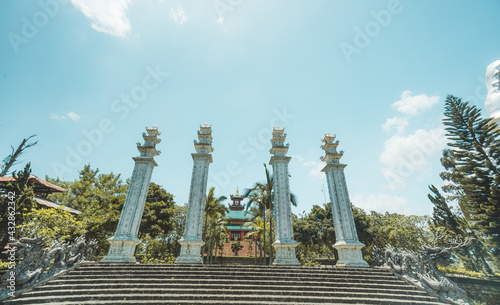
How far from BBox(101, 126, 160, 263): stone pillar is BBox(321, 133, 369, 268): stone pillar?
1105 centimetres

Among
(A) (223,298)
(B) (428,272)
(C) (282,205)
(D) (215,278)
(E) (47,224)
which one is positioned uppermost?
(C) (282,205)

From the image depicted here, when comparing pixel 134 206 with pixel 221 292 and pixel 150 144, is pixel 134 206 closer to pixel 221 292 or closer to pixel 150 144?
pixel 150 144

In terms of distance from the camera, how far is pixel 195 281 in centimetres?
793

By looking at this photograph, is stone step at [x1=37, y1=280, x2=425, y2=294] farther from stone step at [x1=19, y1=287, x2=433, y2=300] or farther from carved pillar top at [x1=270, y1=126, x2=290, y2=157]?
carved pillar top at [x1=270, y1=126, x2=290, y2=157]

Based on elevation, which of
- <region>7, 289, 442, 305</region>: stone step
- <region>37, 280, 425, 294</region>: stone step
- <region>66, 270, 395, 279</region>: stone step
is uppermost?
<region>66, 270, 395, 279</region>: stone step

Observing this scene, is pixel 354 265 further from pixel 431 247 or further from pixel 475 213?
pixel 475 213

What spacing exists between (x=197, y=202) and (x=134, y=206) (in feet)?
11.4

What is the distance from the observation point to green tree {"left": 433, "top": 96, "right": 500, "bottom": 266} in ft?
46.7

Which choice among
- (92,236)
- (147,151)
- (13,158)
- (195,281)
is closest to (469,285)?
(195,281)

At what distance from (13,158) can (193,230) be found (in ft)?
64.0

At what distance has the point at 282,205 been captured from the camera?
41.7ft

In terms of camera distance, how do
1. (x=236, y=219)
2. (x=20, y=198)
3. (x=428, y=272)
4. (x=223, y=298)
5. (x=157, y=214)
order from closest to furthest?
(x=223, y=298) → (x=428, y=272) → (x=20, y=198) → (x=157, y=214) → (x=236, y=219)

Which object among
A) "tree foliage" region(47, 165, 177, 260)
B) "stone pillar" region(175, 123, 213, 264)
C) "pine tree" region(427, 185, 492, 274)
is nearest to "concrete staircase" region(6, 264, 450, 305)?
"stone pillar" region(175, 123, 213, 264)

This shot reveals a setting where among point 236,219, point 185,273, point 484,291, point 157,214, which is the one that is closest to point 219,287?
point 185,273
